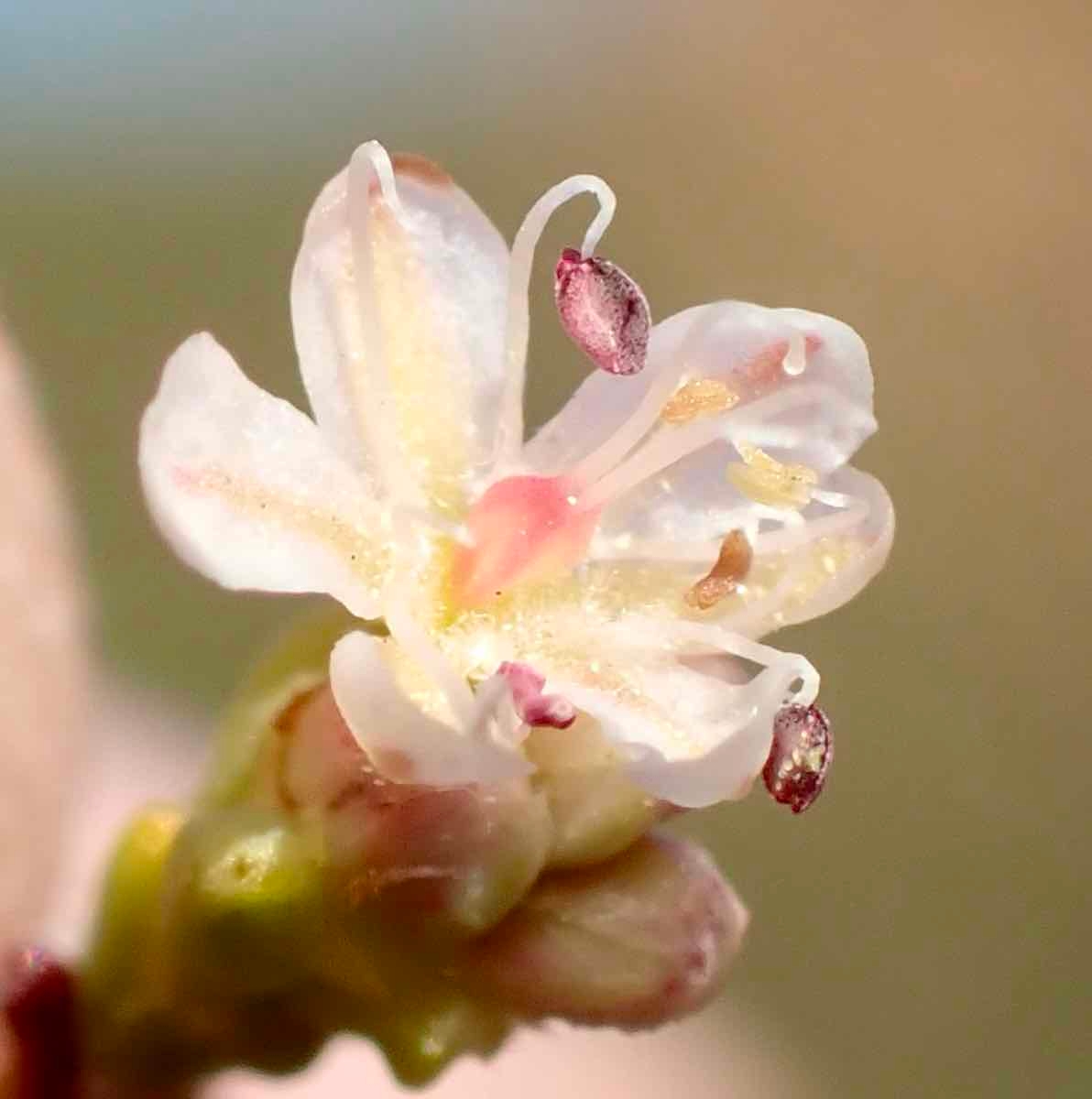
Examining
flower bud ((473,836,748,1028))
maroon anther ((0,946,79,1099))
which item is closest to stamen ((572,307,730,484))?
flower bud ((473,836,748,1028))

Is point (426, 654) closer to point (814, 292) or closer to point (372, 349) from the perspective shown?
point (372, 349)

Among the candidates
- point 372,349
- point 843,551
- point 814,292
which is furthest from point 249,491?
point 814,292

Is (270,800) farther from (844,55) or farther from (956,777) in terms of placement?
(844,55)

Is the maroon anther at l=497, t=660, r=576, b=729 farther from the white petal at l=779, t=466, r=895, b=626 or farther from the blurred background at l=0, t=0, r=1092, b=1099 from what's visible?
the blurred background at l=0, t=0, r=1092, b=1099

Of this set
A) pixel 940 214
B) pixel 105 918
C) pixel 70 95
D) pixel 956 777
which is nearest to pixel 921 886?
pixel 956 777

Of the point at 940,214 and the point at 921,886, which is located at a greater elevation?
the point at 940,214

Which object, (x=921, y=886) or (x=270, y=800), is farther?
(x=921, y=886)

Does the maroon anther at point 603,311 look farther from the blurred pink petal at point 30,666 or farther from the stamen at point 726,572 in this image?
the blurred pink petal at point 30,666
